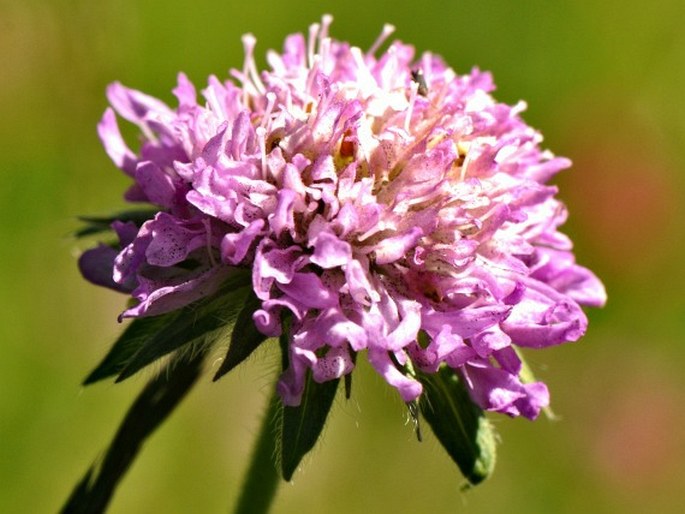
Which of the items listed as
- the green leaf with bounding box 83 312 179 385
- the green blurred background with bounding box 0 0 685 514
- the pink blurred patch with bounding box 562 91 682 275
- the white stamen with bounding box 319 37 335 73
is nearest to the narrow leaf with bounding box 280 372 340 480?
the green leaf with bounding box 83 312 179 385

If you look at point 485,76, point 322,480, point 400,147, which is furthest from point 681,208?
point 400,147

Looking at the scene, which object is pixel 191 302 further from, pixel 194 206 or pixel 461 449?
pixel 461 449

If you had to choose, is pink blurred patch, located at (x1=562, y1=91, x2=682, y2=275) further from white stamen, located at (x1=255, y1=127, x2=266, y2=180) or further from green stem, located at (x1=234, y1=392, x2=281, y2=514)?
white stamen, located at (x1=255, y1=127, x2=266, y2=180)

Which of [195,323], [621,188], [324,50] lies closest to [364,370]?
[324,50]

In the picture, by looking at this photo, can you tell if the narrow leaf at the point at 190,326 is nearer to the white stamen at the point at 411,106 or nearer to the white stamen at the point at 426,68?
the white stamen at the point at 411,106

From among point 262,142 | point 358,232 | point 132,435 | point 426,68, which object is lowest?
point 132,435

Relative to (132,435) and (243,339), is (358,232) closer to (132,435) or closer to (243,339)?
(243,339)

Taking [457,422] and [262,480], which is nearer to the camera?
[457,422]
